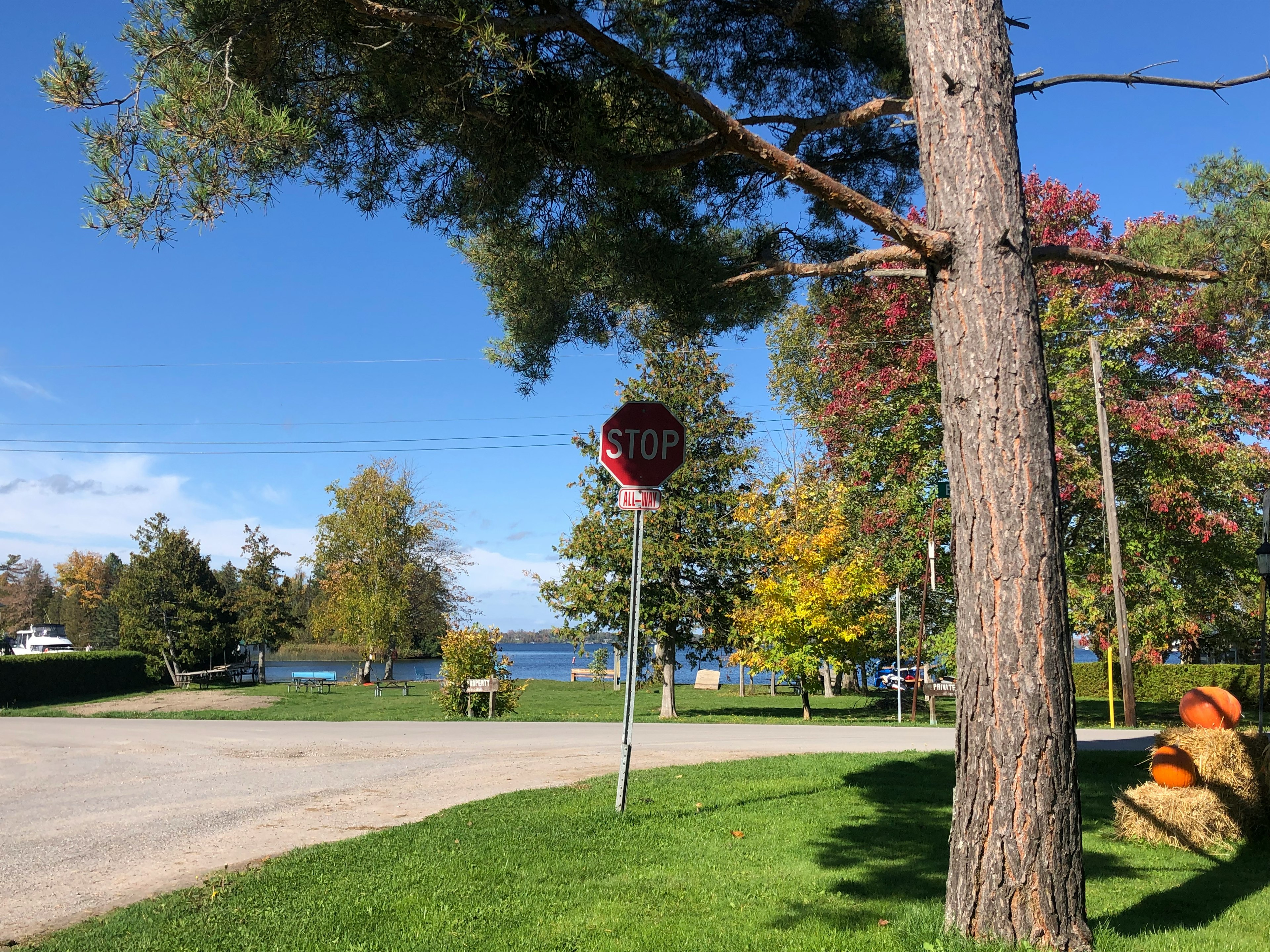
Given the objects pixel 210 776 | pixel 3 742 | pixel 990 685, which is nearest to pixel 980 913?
pixel 990 685

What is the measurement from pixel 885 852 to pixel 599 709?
18263mm

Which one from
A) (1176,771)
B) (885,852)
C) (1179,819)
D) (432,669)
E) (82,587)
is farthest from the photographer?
(82,587)

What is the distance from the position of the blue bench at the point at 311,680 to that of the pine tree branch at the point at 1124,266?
109ft

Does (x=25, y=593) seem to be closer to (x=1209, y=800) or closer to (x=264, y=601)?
(x=264, y=601)

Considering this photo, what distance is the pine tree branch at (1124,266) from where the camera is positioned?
4887 millimetres

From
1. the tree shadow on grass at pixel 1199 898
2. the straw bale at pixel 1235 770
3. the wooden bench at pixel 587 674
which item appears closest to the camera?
the tree shadow on grass at pixel 1199 898

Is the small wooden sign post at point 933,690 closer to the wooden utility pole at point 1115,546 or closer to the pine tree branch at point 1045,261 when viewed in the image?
the wooden utility pole at point 1115,546

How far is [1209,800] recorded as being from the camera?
256 inches

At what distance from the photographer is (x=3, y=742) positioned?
46.6 ft

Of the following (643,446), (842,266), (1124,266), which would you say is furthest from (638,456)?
(1124,266)

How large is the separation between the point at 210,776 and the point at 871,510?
611 inches

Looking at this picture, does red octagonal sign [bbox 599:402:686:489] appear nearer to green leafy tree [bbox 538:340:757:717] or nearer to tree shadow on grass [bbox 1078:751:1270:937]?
tree shadow on grass [bbox 1078:751:1270:937]

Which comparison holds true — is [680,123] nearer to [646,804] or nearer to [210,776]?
[646,804]

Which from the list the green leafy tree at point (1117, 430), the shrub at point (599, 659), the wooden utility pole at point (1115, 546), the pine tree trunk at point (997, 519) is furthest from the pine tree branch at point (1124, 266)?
the shrub at point (599, 659)
